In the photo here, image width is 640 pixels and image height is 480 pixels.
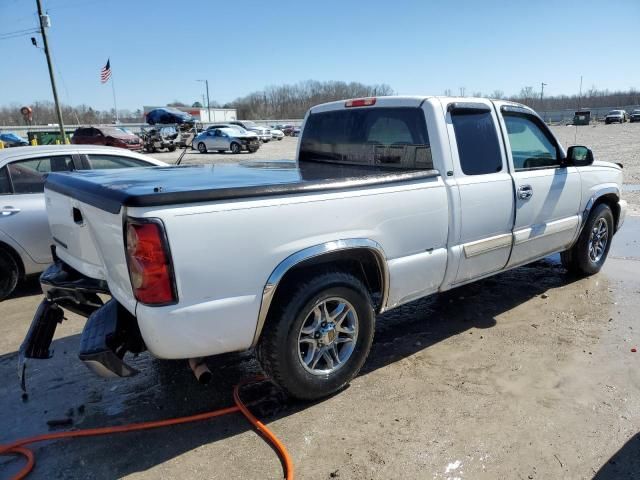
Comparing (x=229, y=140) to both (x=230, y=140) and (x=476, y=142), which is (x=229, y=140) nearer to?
(x=230, y=140)

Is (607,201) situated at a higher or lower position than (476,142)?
lower

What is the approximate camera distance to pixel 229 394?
11.0 ft

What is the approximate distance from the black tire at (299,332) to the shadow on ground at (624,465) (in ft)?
5.06

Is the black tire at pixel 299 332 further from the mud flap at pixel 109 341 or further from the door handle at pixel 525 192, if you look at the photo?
the door handle at pixel 525 192

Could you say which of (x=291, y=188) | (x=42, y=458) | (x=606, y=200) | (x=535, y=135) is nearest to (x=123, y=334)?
(x=42, y=458)

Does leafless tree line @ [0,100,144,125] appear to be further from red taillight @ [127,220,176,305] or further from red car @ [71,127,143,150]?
red taillight @ [127,220,176,305]

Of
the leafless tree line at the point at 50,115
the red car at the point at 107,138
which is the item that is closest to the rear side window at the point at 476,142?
the red car at the point at 107,138

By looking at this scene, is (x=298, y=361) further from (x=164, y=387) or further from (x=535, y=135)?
(x=535, y=135)

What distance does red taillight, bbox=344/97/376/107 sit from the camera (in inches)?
166

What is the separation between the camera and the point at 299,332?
9.73 ft

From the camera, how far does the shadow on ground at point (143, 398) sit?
2717mm

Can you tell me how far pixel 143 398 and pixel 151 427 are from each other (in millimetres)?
401

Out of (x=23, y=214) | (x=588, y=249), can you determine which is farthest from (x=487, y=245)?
(x=23, y=214)

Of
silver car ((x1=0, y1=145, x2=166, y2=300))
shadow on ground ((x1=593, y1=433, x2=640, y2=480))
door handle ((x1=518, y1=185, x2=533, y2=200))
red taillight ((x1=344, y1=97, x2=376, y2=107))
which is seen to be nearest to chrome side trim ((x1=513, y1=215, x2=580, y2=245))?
door handle ((x1=518, y1=185, x2=533, y2=200))
